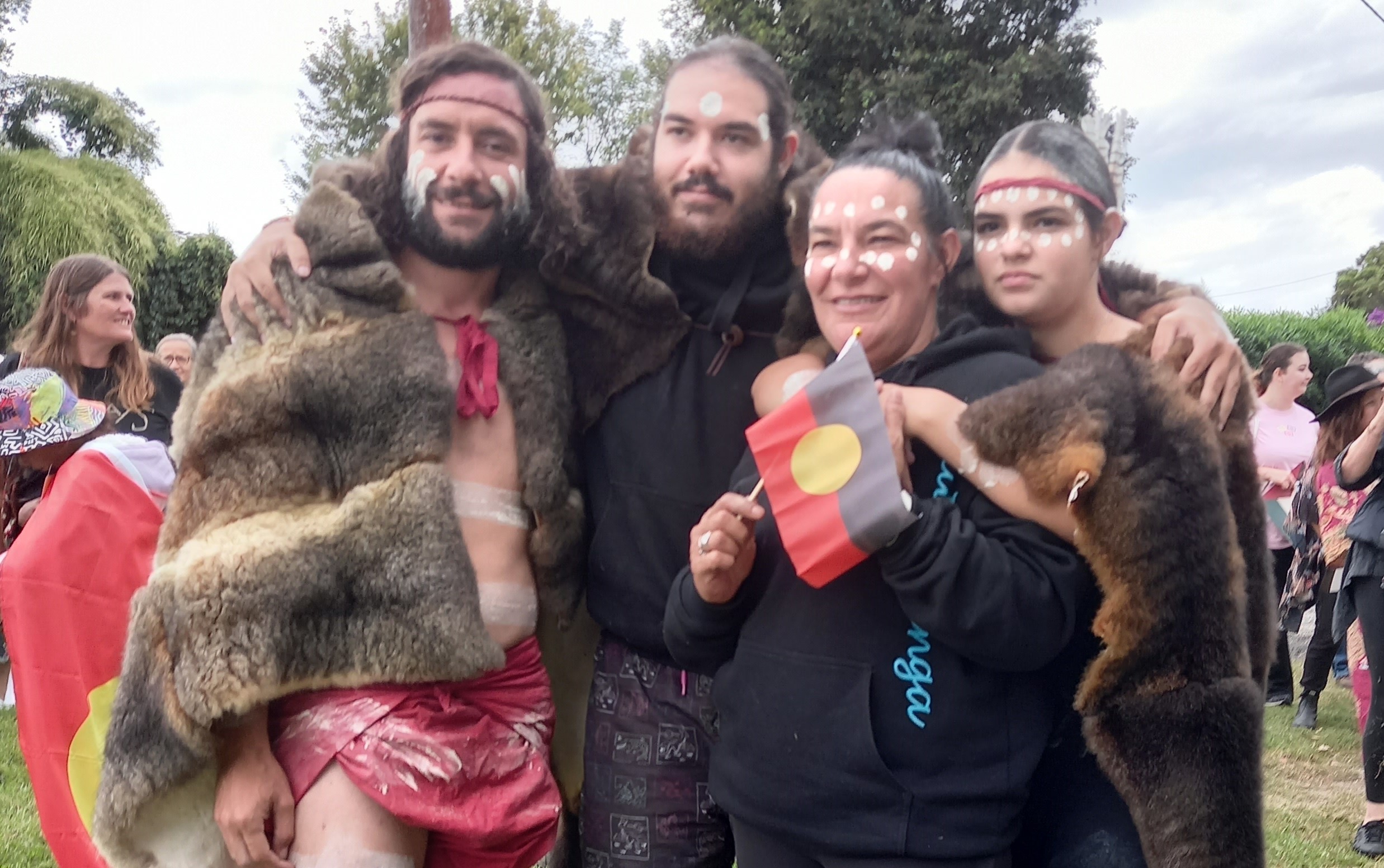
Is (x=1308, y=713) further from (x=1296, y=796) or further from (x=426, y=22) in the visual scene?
(x=426, y=22)

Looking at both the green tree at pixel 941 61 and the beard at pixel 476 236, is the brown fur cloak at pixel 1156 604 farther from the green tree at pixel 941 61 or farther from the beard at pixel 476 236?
the green tree at pixel 941 61

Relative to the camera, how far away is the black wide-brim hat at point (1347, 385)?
5297 mm

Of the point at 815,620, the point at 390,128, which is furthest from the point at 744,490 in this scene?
the point at 390,128

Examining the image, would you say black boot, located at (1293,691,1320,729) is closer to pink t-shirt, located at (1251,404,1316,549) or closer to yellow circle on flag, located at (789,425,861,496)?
pink t-shirt, located at (1251,404,1316,549)

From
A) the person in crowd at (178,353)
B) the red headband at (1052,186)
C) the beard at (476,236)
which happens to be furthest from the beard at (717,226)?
the person in crowd at (178,353)

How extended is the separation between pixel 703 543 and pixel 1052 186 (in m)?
0.96

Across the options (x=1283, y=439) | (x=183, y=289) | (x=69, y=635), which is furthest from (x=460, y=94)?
(x=183, y=289)

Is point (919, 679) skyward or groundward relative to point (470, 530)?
groundward

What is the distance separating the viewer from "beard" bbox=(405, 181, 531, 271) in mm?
2387

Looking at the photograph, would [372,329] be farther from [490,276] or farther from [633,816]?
[633,816]

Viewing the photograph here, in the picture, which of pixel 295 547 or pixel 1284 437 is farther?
pixel 1284 437

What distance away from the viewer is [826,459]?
174 cm

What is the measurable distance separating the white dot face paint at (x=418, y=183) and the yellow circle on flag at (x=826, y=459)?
1.16m

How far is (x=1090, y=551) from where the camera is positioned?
1.69 m
